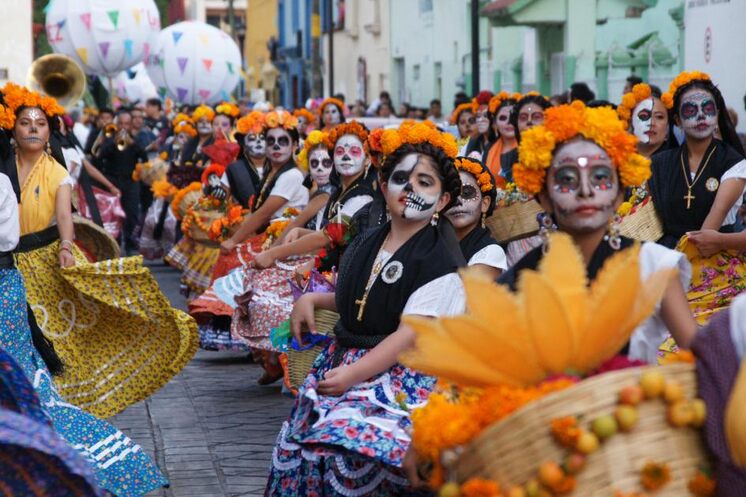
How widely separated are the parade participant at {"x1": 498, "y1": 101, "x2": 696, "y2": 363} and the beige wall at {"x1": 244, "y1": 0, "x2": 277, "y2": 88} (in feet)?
196

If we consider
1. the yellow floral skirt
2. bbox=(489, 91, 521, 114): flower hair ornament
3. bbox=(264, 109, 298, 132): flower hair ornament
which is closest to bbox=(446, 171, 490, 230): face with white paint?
the yellow floral skirt

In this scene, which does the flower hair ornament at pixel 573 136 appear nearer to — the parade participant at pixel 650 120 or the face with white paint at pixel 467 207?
the face with white paint at pixel 467 207

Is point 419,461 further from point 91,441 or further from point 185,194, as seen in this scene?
point 185,194

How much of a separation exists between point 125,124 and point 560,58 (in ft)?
26.6

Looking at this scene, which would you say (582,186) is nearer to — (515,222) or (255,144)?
(515,222)

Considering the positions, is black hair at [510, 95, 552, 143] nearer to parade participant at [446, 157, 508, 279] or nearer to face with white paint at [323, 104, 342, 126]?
parade participant at [446, 157, 508, 279]

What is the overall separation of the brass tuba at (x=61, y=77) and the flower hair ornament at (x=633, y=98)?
50.5 feet

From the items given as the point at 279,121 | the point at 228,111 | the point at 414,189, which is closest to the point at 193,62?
the point at 228,111

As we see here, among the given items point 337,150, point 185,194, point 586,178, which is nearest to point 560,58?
point 185,194

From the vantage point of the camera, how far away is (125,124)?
858 inches

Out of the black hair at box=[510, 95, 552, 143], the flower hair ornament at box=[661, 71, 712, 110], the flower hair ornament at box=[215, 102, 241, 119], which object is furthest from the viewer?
the flower hair ornament at box=[215, 102, 241, 119]

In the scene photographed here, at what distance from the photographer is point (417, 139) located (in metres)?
6.02

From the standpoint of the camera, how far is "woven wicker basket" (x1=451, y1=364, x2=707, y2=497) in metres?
3.50

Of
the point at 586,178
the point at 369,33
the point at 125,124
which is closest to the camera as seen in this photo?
the point at 586,178
